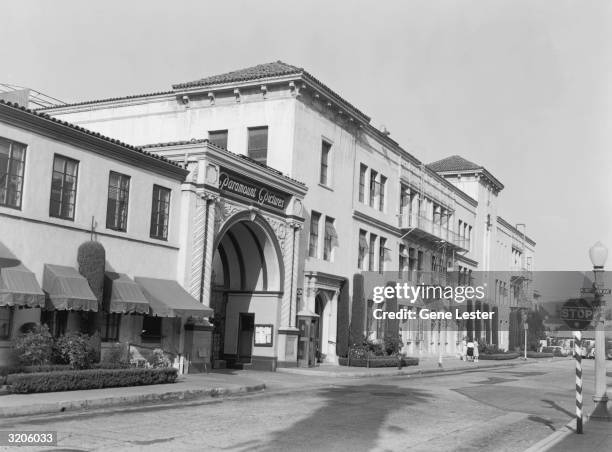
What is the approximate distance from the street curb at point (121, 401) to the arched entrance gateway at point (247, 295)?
8.03 meters

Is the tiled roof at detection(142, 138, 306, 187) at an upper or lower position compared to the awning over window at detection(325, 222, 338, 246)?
upper

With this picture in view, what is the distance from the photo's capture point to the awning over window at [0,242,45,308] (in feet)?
54.5

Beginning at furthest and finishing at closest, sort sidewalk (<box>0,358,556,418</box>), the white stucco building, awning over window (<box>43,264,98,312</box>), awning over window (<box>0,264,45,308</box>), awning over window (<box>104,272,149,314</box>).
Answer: the white stucco building
awning over window (<box>104,272,149,314</box>)
awning over window (<box>43,264,98,312</box>)
awning over window (<box>0,264,45,308</box>)
sidewalk (<box>0,358,556,418</box>)

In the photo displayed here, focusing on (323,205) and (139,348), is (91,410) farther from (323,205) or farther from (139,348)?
(323,205)

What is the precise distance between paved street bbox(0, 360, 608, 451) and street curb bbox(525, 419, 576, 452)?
1.02ft

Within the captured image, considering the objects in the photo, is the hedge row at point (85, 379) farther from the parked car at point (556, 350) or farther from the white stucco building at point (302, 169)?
the parked car at point (556, 350)

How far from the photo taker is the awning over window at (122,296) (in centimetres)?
2014

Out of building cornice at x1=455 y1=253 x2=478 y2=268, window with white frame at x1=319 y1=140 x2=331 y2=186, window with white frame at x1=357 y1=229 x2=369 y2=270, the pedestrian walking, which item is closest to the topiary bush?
window with white frame at x1=319 y1=140 x2=331 y2=186

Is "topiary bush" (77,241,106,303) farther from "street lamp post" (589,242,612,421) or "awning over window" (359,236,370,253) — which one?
"awning over window" (359,236,370,253)

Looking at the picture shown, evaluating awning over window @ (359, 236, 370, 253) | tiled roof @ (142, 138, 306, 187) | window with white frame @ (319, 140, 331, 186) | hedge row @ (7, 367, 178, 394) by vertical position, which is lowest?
hedge row @ (7, 367, 178, 394)

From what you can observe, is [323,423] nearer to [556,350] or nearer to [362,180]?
[362,180]

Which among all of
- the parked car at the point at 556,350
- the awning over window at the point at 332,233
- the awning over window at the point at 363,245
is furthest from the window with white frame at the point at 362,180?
the parked car at the point at 556,350

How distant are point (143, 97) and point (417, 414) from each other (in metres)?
25.1

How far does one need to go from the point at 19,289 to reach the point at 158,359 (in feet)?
18.8
